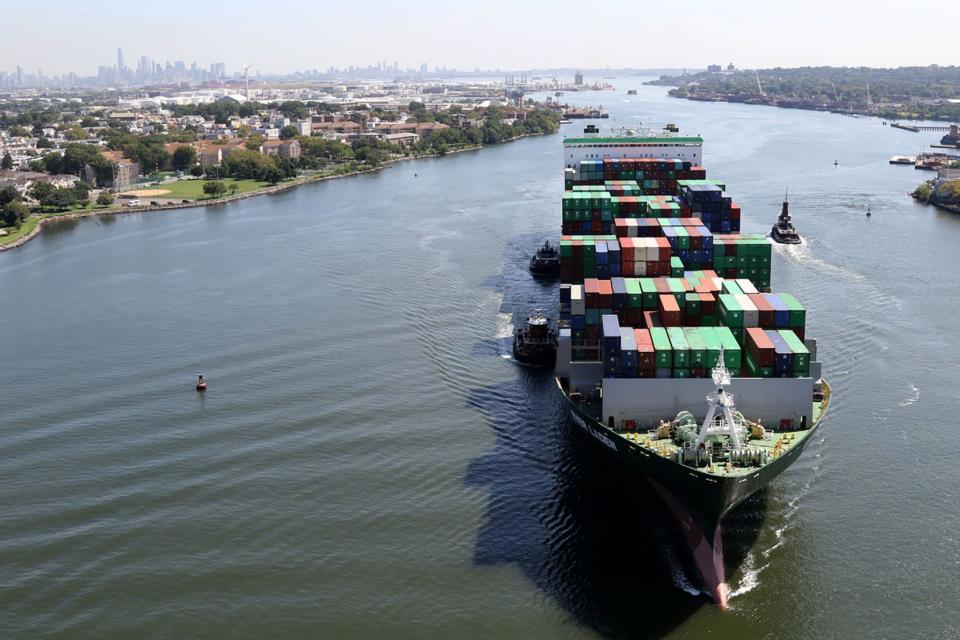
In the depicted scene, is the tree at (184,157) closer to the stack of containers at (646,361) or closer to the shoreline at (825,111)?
the stack of containers at (646,361)

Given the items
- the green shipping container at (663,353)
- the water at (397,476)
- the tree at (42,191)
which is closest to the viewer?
the water at (397,476)

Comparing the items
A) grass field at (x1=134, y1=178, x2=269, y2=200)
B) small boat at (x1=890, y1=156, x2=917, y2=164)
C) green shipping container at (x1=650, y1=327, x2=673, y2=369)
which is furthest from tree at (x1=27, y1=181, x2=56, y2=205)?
small boat at (x1=890, y1=156, x2=917, y2=164)

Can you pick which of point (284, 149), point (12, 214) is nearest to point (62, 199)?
point (12, 214)

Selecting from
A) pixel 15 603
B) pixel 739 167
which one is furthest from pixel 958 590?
pixel 739 167

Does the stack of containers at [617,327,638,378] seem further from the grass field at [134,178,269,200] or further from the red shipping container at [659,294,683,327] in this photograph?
the grass field at [134,178,269,200]

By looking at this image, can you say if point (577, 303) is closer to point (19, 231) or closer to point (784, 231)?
point (784, 231)

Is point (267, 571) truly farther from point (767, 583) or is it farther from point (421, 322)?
point (421, 322)

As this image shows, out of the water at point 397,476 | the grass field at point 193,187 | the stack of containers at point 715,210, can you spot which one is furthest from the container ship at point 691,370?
the grass field at point 193,187
